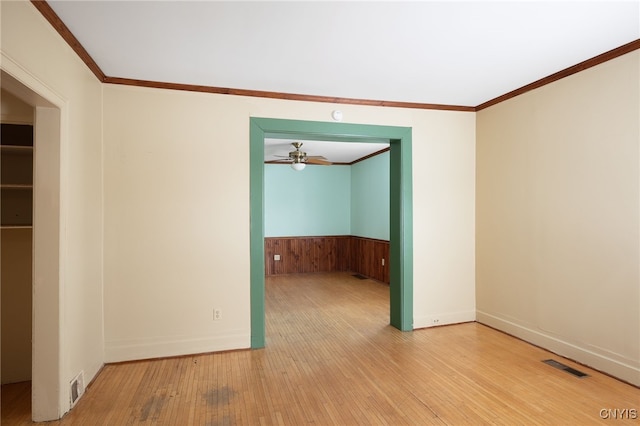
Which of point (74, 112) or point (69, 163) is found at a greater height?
point (74, 112)

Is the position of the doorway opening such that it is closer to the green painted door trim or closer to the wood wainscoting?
the green painted door trim

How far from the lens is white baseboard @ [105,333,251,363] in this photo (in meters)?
3.19

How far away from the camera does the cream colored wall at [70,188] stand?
77.4 inches

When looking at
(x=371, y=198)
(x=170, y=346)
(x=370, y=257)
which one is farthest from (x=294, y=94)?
(x=370, y=257)

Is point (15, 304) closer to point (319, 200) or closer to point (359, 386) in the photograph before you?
point (359, 386)

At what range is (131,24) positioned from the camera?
2.32m

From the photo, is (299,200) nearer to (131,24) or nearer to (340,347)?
(340,347)

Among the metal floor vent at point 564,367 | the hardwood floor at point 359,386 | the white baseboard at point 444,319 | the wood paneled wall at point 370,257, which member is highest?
the wood paneled wall at point 370,257

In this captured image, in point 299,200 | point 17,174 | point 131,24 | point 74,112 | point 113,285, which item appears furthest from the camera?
point 299,200

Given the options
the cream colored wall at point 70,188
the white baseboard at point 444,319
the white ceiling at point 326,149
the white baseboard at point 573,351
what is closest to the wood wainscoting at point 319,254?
the white ceiling at point 326,149

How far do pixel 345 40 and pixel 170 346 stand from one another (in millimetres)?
3022

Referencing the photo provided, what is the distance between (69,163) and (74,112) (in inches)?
15.8

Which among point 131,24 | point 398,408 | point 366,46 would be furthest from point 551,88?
point 131,24

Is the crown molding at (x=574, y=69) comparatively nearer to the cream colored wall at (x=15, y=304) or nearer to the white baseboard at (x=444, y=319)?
the white baseboard at (x=444, y=319)
